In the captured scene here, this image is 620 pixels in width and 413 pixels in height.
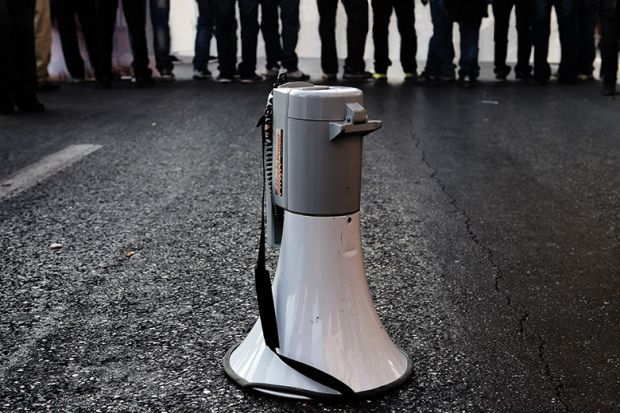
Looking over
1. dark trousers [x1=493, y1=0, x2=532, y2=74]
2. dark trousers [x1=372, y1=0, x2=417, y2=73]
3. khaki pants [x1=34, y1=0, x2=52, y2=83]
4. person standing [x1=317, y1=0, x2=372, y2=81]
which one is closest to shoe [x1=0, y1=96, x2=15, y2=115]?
khaki pants [x1=34, y1=0, x2=52, y2=83]

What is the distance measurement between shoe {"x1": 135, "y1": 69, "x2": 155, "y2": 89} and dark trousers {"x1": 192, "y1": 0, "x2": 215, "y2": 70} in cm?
102

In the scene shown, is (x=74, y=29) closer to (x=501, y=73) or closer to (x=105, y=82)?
(x=105, y=82)

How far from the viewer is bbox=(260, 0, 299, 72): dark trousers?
39.8ft

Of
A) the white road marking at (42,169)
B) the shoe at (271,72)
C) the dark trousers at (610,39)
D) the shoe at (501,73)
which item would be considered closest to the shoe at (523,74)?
the shoe at (501,73)

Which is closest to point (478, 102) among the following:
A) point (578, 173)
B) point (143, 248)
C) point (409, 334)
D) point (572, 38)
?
point (572, 38)

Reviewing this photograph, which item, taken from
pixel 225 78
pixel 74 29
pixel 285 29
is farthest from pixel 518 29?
pixel 74 29

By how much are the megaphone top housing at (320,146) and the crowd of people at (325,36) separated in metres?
8.54

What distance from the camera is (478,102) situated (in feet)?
32.6

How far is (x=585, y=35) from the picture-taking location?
41.9ft

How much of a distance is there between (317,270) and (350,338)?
219mm

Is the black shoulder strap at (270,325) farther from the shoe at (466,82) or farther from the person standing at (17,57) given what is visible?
the shoe at (466,82)

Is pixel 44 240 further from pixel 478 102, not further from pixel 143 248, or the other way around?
pixel 478 102

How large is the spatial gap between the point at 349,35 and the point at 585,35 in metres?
3.27

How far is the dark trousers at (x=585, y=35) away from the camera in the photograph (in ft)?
40.5
